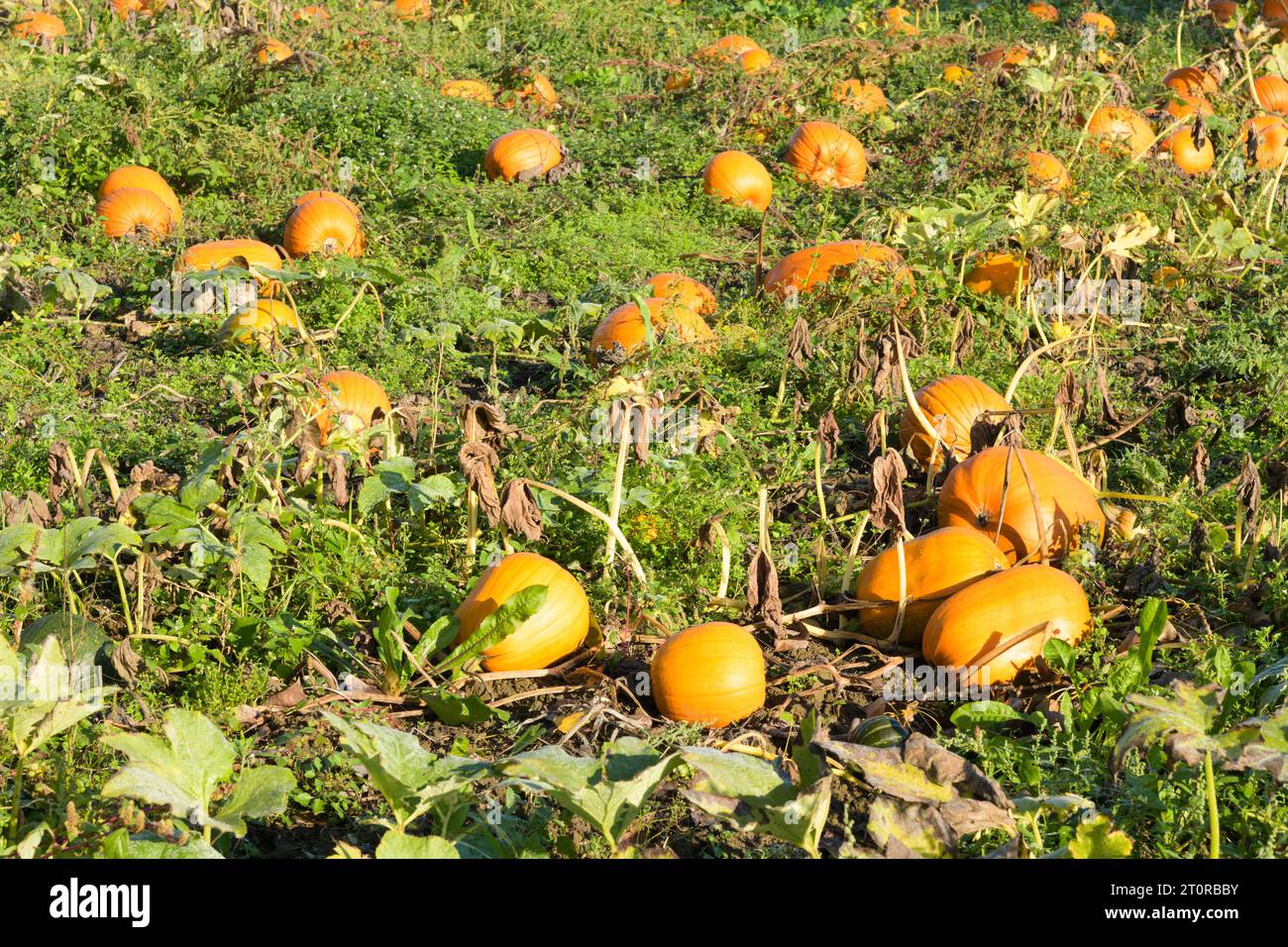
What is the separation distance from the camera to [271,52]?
938 cm

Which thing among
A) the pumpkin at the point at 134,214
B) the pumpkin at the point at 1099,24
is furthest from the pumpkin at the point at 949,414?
the pumpkin at the point at 1099,24

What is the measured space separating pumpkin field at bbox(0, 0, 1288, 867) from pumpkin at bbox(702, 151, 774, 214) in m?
0.04

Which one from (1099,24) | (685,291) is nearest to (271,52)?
(685,291)

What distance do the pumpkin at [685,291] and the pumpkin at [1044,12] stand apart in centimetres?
704

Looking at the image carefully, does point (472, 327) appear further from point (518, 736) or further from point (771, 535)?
point (518, 736)

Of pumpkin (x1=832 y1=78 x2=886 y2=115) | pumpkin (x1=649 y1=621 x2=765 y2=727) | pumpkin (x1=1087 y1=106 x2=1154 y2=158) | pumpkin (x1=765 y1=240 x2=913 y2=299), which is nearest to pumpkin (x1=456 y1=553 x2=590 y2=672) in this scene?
pumpkin (x1=649 y1=621 x2=765 y2=727)

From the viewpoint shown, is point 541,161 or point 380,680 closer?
point 380,680

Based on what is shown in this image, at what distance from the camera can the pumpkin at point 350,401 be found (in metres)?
4.96

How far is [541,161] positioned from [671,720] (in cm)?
529

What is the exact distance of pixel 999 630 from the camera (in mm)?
3873

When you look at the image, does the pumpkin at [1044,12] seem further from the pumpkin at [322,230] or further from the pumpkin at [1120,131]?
the pumpkin at [322,230]

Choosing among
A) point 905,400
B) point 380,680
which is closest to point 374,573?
point 380,680

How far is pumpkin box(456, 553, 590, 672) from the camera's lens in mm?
4012

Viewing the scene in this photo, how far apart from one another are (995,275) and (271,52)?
5604 mm
